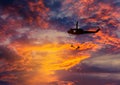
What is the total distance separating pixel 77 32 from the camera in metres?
90.2

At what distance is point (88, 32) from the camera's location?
319 ft

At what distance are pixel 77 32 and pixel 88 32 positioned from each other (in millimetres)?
8984

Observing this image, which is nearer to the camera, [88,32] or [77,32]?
[77,32]

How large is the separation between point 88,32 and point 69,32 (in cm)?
951

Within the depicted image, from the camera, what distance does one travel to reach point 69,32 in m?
93.8

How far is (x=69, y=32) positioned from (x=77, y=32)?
4822mm
